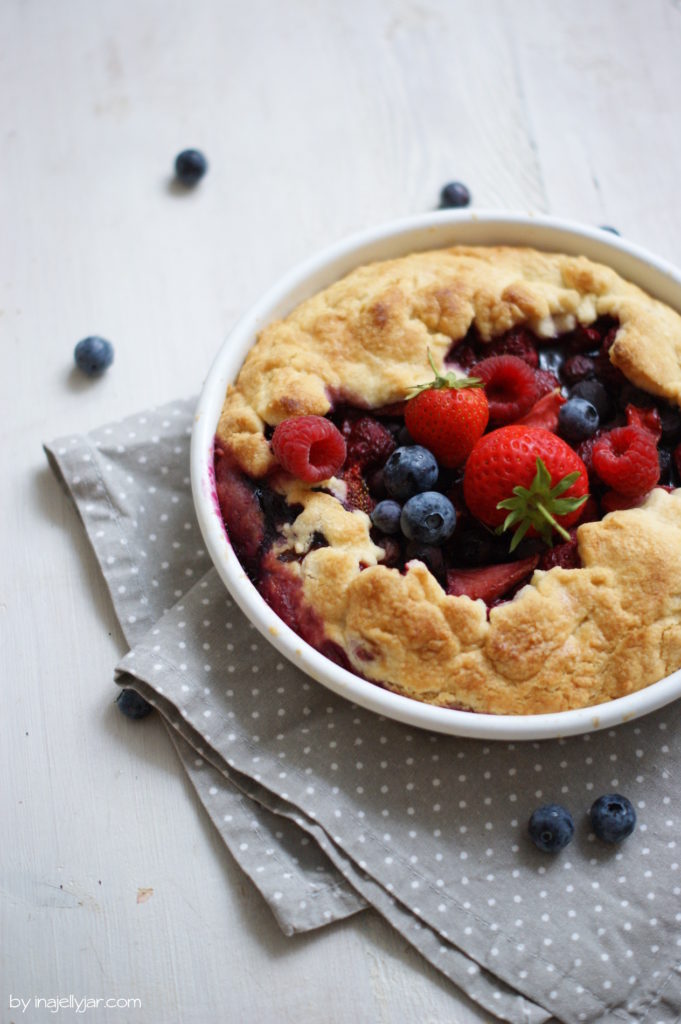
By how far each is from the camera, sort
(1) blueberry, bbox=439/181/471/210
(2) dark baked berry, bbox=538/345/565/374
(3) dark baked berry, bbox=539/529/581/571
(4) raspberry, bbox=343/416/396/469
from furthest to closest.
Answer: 1. (1) blueberry, bbox=439/181/471/210
2. (2) dark baked berry, bbox=538/345/565/374
3. (4) raspberry, bbox=343/416/396/469
4. (3) dark baked berry, bbox=539/529/581/571

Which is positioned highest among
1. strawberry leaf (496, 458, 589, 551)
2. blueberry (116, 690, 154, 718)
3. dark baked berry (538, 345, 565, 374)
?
dark baked berry (538, 345, 565, 374)

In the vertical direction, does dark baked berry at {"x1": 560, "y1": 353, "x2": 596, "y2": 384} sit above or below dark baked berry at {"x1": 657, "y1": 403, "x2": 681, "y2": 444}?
above

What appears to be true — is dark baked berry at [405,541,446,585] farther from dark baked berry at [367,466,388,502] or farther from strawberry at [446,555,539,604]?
dark baked berry at [367,466,388,502]

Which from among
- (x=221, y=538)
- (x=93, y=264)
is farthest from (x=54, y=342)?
(x=221, y=538)

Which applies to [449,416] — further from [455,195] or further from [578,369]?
[455,195]

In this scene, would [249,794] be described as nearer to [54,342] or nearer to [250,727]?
[250,727]

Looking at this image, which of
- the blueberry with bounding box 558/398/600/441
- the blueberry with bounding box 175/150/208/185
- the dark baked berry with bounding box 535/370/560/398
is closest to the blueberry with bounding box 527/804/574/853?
the blueberry with bounding box 558/398/600/441

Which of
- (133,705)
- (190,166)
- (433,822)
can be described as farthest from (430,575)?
(190,166)
